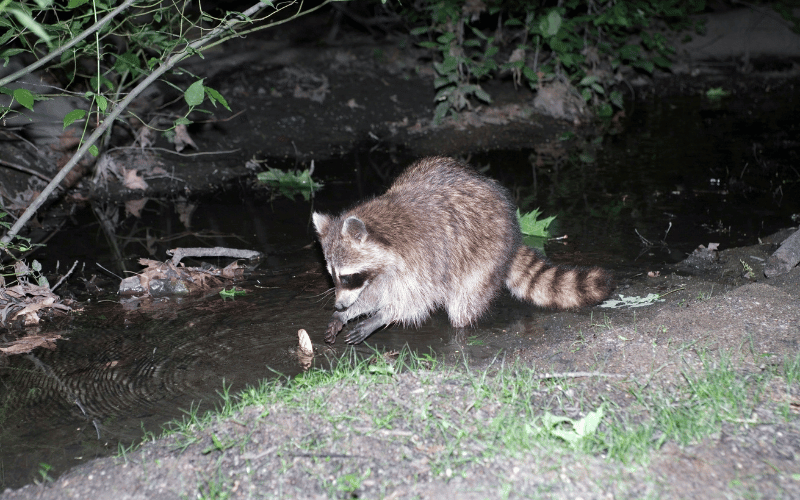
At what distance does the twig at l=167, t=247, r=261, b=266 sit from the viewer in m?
4.63

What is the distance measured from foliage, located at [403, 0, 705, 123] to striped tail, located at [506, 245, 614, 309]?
4.71 m

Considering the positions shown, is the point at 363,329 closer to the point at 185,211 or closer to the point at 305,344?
the point at 305,344

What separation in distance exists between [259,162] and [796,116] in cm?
736

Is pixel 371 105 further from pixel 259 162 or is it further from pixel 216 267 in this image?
pixel 216 267

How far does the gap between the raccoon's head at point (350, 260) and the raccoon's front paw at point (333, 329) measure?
0.13 meters

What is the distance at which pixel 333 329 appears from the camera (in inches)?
147

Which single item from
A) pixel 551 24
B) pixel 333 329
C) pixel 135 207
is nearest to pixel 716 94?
pixel 551 24

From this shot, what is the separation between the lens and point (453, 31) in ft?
27.9

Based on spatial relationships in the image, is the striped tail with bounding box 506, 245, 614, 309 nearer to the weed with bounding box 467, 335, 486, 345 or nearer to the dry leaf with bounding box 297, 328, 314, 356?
the weed with bounding box 467, 335, 486, 345

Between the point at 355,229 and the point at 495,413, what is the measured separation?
1379 millimetres

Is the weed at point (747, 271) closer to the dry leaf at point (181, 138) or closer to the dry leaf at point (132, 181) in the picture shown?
the dry leaf at point (181, 138)

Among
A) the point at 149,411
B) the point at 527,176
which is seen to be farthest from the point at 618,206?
the point at 149,411

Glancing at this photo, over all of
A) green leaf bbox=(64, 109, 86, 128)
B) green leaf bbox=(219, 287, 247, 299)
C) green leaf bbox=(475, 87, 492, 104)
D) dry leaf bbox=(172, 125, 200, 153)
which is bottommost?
green leaf bbox=(219, 287, 247, 299)

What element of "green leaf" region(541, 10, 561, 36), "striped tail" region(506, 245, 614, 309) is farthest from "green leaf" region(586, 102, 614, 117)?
"striped tail" region(506, 245, 614, 309)
